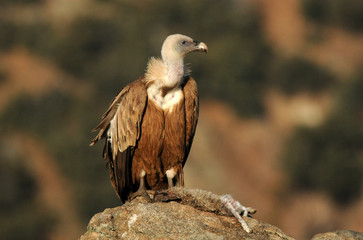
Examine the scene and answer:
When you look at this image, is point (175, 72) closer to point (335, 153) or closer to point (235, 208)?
point (235, 208)

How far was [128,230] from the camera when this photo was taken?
23.8 feet

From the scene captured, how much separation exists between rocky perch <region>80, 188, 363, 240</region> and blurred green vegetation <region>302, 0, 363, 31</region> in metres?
39.0

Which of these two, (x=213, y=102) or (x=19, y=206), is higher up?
(x=213, y=102)

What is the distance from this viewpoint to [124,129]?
8844 millimetres

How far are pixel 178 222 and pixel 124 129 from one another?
1.90 m

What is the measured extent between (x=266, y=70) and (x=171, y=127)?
34329 mm

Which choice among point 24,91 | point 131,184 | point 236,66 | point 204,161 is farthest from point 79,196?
point 131,184

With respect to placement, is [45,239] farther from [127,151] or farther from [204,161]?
[127,151]

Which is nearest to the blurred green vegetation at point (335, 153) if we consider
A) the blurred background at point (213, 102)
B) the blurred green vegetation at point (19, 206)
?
the blurred background at point (213, 102)

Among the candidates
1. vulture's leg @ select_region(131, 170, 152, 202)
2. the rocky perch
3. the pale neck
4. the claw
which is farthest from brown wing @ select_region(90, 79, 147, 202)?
the claw

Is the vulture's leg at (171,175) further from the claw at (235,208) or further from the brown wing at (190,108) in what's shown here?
the claw at (235,208)

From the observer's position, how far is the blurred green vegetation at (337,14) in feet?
148

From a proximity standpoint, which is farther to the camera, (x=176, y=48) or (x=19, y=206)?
(x=19, y=206)

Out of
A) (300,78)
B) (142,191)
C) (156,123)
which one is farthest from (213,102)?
(142,191)
